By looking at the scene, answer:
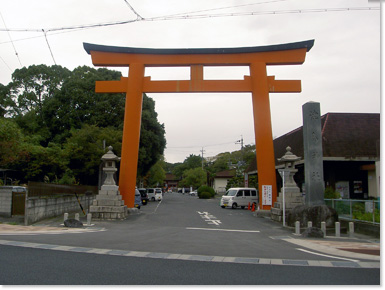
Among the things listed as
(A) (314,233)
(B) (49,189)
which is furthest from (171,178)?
(A) (314,233)

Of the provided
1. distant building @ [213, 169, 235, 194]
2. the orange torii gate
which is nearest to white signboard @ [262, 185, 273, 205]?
the orange torii gate

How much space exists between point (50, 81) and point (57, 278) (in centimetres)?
3711

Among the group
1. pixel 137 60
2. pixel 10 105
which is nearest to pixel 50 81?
pixel 10 105

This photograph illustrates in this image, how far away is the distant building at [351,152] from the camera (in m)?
19.7

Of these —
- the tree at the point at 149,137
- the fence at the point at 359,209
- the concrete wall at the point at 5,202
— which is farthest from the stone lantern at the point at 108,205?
the tree at the point at 149,137

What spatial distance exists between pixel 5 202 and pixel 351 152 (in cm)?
1811

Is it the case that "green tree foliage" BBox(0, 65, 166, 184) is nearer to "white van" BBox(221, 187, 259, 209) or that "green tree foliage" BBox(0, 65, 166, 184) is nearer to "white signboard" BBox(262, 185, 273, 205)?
"white van" BBox(221, 187, 259, 209)

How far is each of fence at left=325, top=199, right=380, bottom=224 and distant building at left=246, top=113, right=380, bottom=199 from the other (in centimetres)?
454

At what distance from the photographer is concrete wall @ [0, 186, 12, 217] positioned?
53.3 feet

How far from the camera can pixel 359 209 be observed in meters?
13.9

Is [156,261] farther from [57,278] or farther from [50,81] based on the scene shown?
[50,81]

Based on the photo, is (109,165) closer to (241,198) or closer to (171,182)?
(241,198)

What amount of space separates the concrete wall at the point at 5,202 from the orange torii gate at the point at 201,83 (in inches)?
221

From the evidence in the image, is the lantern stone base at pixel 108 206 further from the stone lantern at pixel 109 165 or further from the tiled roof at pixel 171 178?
the tiled roof at pixel 171 178
